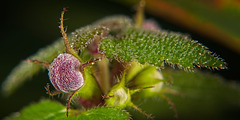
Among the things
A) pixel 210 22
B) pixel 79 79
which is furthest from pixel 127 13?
pixel 79 79

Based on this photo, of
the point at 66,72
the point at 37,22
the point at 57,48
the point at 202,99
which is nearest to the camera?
the point at 66,72

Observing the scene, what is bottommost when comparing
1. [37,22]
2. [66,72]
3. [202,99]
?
[202,99]

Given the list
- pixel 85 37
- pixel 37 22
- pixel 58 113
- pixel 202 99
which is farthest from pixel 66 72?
pixel 37 22

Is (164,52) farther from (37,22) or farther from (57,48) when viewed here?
(37,22)

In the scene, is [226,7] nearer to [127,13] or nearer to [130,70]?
[127,13]

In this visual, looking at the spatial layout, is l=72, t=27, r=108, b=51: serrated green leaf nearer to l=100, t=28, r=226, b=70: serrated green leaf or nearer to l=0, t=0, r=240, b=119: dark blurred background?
l=100, t=28, r=226, b=70: serrated green leaf

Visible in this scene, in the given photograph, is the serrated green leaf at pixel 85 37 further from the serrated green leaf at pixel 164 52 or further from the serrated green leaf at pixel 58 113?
the serrated green leaf at pixel 58 113
